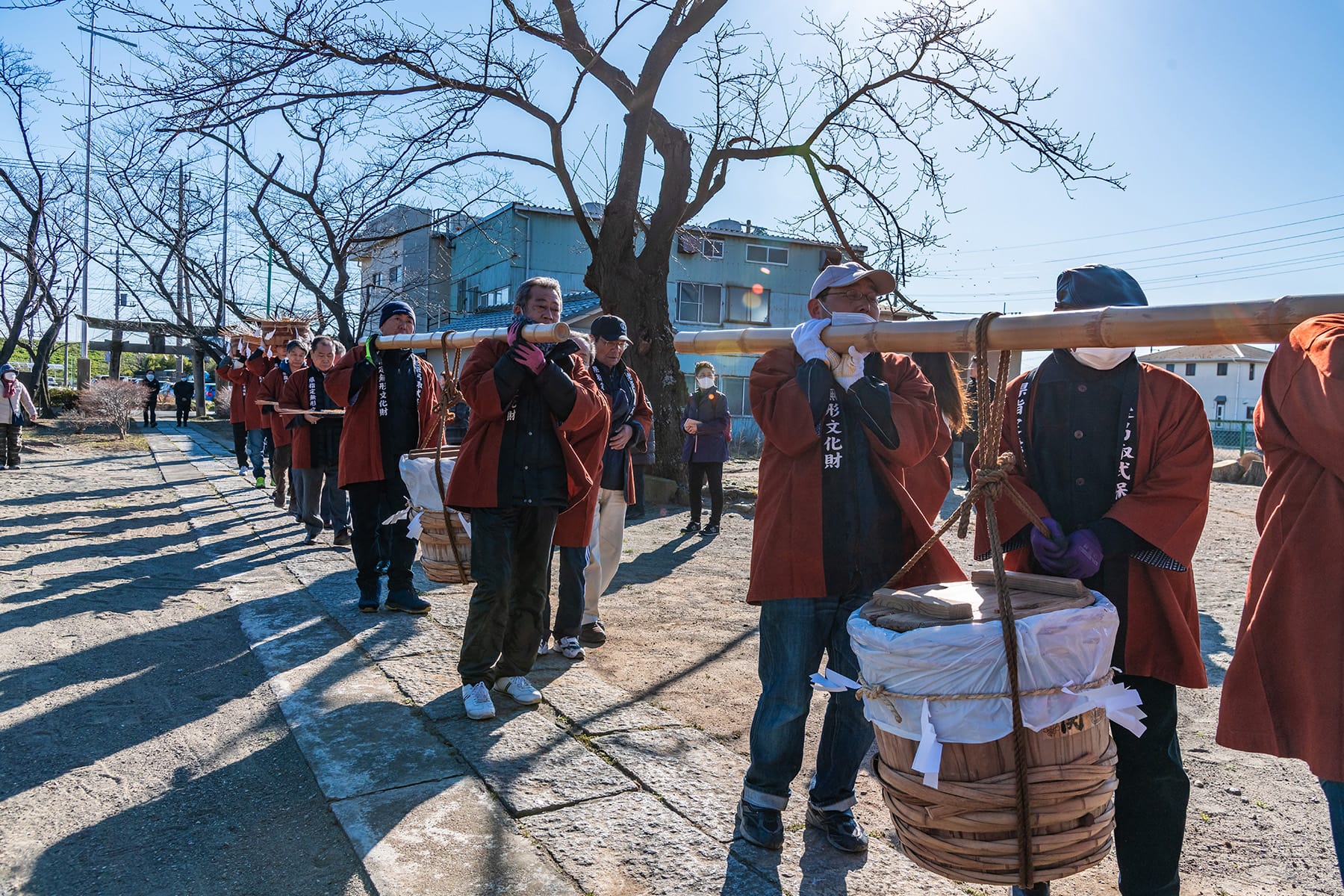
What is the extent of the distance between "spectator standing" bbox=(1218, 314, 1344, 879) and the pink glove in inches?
108

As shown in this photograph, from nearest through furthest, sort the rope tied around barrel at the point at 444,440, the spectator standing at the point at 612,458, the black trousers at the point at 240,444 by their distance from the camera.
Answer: the rope tied around barrel at the point at 444,440 < the spectator standing at the point at 612,458 < the black trousers at the point at 240,444

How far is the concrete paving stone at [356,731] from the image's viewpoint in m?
3.44

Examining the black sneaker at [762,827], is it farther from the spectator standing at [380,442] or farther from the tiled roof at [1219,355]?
the tiled roof at [1219,355]

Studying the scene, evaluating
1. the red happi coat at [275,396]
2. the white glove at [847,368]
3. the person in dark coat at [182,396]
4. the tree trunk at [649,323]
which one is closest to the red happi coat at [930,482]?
the white glove at [847,368]

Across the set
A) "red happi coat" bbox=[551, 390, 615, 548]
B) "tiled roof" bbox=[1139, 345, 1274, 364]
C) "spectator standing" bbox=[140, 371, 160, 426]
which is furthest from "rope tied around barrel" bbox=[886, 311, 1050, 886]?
"tiled roof" bbox=[1139, 345, 1274, 364]

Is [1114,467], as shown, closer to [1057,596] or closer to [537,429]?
[1057,596]

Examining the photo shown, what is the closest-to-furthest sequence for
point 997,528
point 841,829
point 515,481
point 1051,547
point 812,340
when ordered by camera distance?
point 997,528 → point 1051,547 → point 812,340 → point 841,829 → point 515,481

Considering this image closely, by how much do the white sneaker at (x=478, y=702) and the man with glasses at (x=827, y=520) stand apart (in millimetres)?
1397

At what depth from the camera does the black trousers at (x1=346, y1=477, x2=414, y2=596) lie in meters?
5.92

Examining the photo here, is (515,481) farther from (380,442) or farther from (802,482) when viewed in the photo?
(380,442)

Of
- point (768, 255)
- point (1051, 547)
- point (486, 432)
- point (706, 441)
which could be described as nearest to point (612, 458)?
point (486, 432)

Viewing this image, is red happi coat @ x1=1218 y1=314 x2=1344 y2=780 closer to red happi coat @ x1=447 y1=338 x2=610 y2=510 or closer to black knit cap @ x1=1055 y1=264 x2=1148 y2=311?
black knit cap @ x1=1055 y1=264 x2=1148 y2=311

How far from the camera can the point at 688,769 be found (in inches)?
141

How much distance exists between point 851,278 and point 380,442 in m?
3.87
